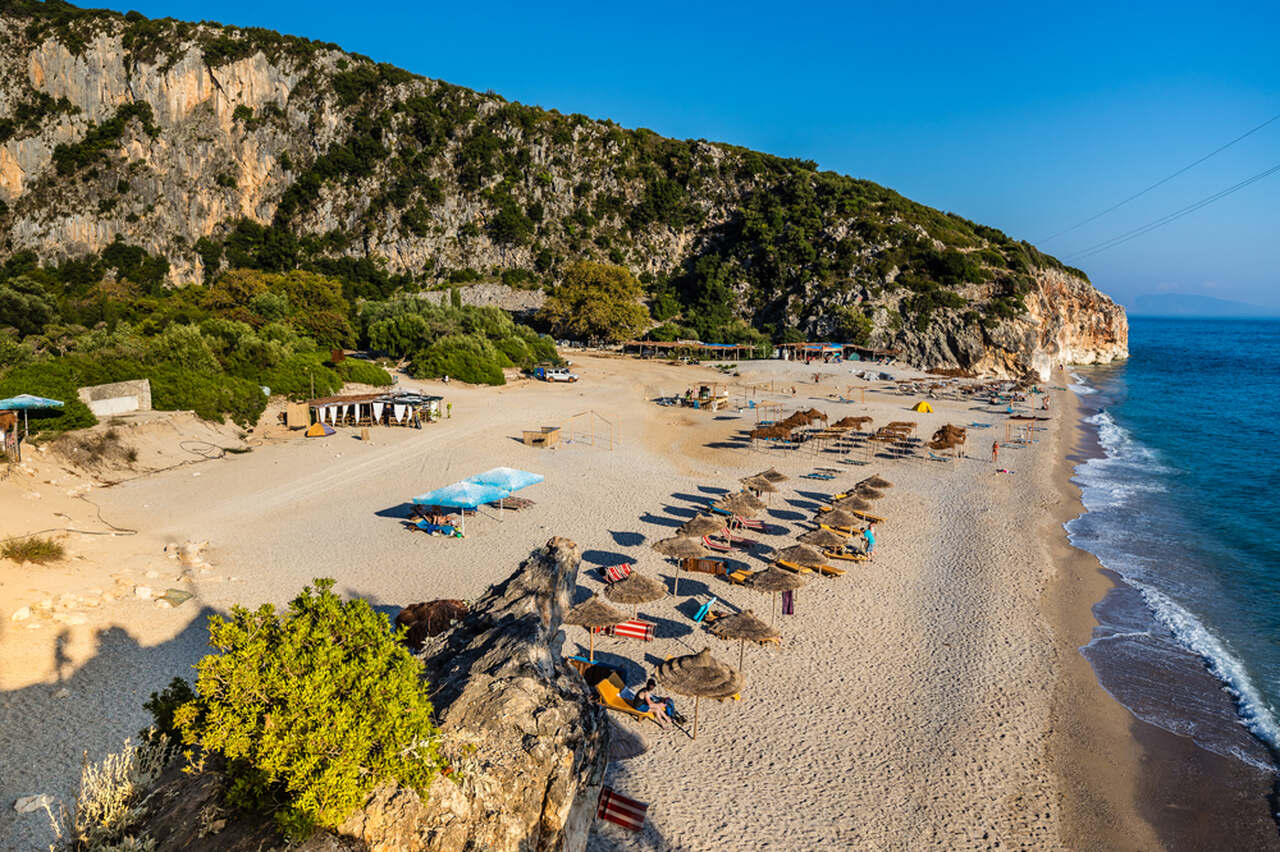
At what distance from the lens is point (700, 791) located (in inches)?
403

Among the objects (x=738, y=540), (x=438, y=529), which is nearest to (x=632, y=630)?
(x=738, y=540)

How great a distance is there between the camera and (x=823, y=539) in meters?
18.5

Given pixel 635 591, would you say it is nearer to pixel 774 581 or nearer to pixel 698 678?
pixel 698 678

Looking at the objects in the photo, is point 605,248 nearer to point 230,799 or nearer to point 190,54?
point 190,54

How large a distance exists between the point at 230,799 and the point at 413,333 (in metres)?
Answer: 51.0

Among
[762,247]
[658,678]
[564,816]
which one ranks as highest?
[762,247]

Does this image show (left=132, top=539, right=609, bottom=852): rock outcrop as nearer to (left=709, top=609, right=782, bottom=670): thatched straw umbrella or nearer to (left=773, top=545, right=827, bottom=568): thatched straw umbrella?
(left=709, top=609, right=782, bottom=670): thatched straw umbrella

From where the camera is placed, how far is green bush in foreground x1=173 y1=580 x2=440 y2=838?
543 cm

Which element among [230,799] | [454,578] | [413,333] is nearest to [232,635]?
[230,799]

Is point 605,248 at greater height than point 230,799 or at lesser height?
greater

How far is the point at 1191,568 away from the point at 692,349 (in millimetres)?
53237

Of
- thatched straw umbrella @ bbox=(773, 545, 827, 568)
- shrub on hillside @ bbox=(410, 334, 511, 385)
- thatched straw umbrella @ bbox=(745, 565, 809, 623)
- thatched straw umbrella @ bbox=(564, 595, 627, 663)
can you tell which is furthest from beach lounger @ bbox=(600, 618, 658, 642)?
shrub on hillside @ bbox=(410, 334, 511, 385)

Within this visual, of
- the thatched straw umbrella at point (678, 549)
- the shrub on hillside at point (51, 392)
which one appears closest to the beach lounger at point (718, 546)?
the thatched straw umbrella at point (678, 549)

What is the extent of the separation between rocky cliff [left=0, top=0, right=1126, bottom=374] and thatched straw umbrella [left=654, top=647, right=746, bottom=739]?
66.9 metres
